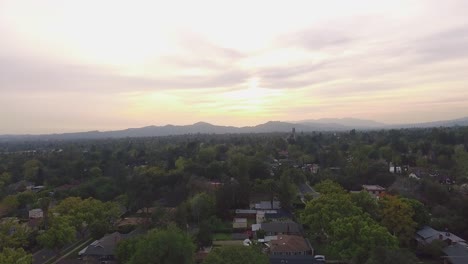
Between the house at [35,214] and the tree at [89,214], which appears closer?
the tree at [89,214]

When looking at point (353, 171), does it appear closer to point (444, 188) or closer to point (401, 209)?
point (444, 188)

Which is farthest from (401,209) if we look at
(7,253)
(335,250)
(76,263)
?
(7,253)

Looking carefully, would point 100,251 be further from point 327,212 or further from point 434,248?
point 434,248

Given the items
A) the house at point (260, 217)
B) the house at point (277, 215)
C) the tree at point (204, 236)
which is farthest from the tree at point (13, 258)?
the house at point (277, 215)

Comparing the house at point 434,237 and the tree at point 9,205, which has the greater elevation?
the tree at point 9,205

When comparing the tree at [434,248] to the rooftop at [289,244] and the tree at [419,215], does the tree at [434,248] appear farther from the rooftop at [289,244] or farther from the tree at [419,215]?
the rooftop at [289,244]

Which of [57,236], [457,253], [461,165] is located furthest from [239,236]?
[461,165]

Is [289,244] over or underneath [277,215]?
over
